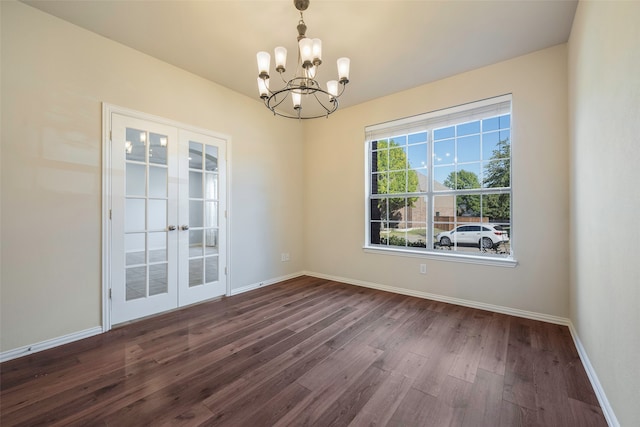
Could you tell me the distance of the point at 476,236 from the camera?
10.8ft

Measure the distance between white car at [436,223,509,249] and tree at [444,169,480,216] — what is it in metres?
0.19

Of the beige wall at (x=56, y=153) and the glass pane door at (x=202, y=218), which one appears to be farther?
the glass pane door at (x=202, y=218)

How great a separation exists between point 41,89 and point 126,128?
0.65 metres

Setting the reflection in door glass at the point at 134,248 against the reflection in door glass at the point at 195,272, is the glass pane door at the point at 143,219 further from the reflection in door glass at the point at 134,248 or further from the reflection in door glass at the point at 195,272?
the reflection in door glass at the point at 195,272

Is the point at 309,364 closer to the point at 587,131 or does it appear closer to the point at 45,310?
the point at 45,310

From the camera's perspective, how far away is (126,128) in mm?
2777

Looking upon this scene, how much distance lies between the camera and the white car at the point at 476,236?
124 inches

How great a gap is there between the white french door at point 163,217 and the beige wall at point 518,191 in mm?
2098

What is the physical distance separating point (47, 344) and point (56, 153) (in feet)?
5.52

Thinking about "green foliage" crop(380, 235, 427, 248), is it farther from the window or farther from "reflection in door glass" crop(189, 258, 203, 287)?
"reflection in door glass" crop(189, 258, 203, 287)

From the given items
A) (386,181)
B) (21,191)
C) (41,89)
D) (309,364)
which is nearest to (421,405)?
(309,364)

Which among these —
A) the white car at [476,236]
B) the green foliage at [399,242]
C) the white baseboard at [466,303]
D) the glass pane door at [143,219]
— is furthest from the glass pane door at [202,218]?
the white car at [476,236]

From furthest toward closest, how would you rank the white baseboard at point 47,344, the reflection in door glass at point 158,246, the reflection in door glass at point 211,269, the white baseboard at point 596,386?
the reflection in door glass at point 211,269
the reflection in door glass at point 158,246
the white baseboard at point 47,344
the white baseboard at point 596,386

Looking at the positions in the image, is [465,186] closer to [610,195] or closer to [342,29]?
[610,195]
